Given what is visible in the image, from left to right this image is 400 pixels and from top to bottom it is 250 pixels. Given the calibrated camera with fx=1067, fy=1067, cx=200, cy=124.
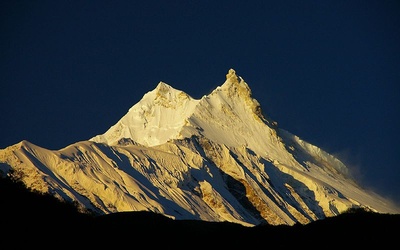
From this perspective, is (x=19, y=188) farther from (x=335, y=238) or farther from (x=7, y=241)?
(x=335, y=238)

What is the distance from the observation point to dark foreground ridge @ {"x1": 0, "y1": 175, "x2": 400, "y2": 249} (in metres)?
53.7

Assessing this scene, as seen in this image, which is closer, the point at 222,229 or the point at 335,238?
the point at 335,238

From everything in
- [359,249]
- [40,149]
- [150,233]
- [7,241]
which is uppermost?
[40,149]

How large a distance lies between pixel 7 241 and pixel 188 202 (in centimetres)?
14940

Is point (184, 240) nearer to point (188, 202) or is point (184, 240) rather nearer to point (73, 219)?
point (73, 219)

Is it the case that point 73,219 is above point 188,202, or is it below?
below

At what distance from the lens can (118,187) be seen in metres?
184

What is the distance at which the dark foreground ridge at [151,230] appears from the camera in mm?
53688

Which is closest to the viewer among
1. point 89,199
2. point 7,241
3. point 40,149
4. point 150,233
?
point 7,241

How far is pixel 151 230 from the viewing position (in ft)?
198

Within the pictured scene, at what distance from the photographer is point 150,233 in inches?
2350

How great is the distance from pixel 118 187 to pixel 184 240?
126 meters

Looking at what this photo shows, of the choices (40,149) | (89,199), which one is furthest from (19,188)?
(40,149)

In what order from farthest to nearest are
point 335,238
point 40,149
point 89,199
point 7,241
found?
point 40,149 → point 89,199 → point 335,238 → point 7,241
